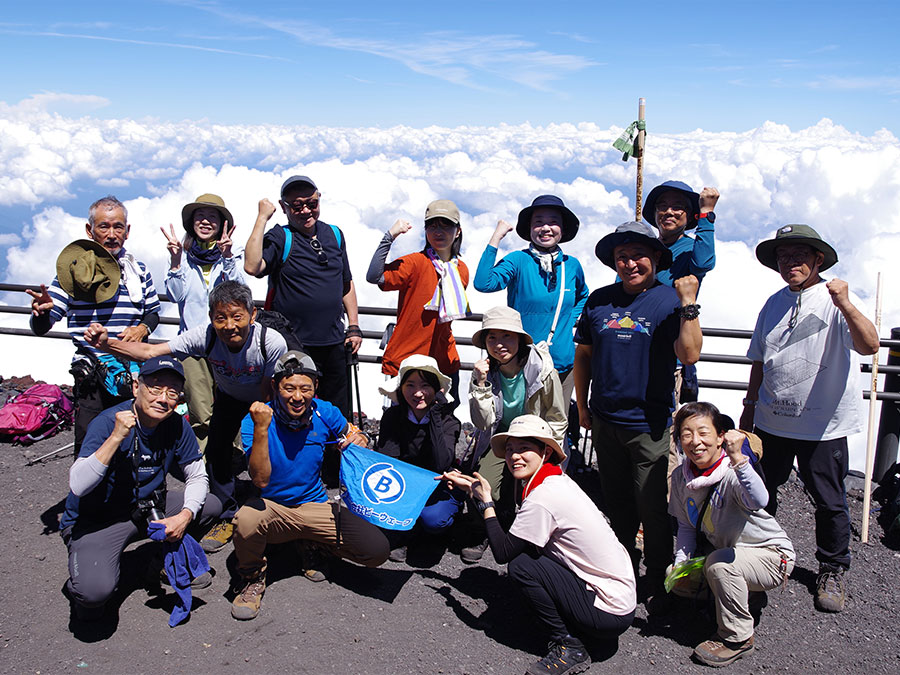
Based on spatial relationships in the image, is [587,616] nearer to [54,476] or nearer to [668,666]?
[668,666]

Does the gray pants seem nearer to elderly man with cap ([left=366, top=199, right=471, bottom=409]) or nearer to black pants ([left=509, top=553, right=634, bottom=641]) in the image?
elderly man with cap ([left=366, top=199, right=471, bottom=409])

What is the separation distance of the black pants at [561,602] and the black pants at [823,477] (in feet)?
5.29

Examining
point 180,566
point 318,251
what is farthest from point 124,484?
point 318,251

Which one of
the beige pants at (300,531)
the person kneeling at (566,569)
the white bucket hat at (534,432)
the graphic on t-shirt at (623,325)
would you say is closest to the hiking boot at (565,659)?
the person kneeling at (566,569)

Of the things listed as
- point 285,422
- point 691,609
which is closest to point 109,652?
point 285,422

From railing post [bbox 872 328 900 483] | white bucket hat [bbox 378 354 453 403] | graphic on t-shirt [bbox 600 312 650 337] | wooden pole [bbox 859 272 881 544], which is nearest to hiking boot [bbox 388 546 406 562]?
white bucket hat [bbox 378 354 453 403]

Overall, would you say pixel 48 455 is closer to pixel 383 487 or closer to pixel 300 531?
pixel 300 531

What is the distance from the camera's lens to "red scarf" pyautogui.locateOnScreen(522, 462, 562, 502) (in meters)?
3.79

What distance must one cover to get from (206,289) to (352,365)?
1670 millimetres

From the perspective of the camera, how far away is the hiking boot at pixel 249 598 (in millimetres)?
4031

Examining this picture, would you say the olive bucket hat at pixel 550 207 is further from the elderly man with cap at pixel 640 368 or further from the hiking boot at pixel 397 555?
the hiking boot at pixel 397 555

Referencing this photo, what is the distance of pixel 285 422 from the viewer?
4.26 m

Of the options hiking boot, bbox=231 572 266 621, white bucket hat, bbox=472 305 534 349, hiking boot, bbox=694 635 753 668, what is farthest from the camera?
white bucket hat, bbox=472 305 534 349

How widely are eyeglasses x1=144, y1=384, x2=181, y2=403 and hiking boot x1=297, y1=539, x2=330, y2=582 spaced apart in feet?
4.42
